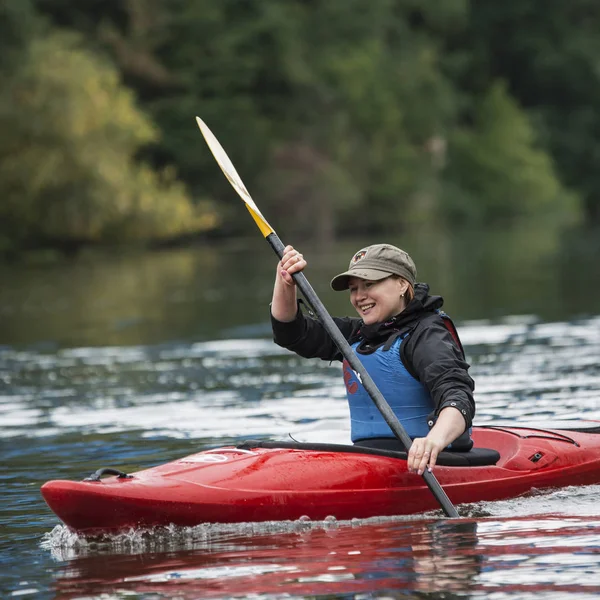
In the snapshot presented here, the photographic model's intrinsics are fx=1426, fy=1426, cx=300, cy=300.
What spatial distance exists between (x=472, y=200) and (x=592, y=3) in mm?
16502

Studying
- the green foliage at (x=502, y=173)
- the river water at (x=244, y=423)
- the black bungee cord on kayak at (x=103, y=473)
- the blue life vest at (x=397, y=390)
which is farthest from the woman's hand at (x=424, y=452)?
the green foliage at (x=502, y=173)

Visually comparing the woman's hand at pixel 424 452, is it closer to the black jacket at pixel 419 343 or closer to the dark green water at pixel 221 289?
the black jacket at pixel 419 343

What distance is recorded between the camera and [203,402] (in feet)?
32.8

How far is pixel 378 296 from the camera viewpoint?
5.87 m

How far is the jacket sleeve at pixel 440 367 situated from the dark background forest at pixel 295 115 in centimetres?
2497

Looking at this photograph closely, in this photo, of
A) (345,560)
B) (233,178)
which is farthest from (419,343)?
(233,178)

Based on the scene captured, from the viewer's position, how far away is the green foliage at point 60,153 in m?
30.2

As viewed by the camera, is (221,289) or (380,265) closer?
(380,265)

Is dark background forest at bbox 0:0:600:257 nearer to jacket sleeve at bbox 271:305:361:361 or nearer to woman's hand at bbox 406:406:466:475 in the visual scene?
jacket sleeve at bbox 271:305:361:361

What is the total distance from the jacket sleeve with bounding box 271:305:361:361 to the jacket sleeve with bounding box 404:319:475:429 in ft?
1.51

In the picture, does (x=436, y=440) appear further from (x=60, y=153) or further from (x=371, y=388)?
(x=60, y=153)

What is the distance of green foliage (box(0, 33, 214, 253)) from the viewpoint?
30.2m

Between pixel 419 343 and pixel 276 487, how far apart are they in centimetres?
82

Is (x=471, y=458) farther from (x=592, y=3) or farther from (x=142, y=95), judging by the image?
(x=592, y=3)
